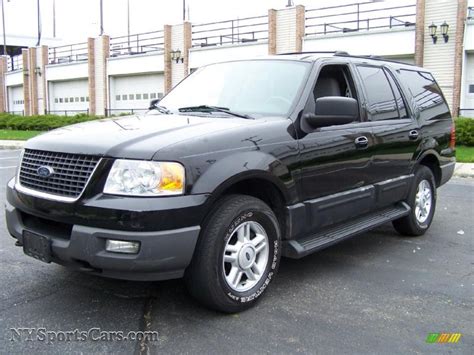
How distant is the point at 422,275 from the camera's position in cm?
484

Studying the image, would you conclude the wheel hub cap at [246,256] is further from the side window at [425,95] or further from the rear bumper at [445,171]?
the rear bumper at [445,171]

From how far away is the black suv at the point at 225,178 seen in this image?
339 cm

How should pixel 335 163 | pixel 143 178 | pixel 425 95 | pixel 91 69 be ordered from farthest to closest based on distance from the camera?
1. pixel 91 69
2. pixel 425 95
3. pixel 335 163
4. pixel 143 178

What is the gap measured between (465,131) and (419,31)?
7503 millimetres

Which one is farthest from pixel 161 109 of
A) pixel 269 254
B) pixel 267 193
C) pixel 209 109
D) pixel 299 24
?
pixel 299 24

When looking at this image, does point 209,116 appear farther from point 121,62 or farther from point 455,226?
point 121,62

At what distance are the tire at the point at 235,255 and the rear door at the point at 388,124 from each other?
1685mm

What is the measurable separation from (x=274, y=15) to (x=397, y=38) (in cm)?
727

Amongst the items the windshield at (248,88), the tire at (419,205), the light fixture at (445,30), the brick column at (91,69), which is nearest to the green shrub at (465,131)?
the light fixture at (445,30)

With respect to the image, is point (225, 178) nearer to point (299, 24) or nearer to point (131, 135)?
point (131, 135)

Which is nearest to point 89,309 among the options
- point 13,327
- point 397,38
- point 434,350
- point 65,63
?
point 13,327

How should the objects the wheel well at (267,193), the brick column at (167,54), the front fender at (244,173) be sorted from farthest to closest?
the brick column at (167,54) → the wheel well at (267,193) → the front fender at (244,173)

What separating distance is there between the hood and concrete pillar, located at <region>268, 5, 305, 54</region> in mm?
24101

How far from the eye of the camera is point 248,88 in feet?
15.8
